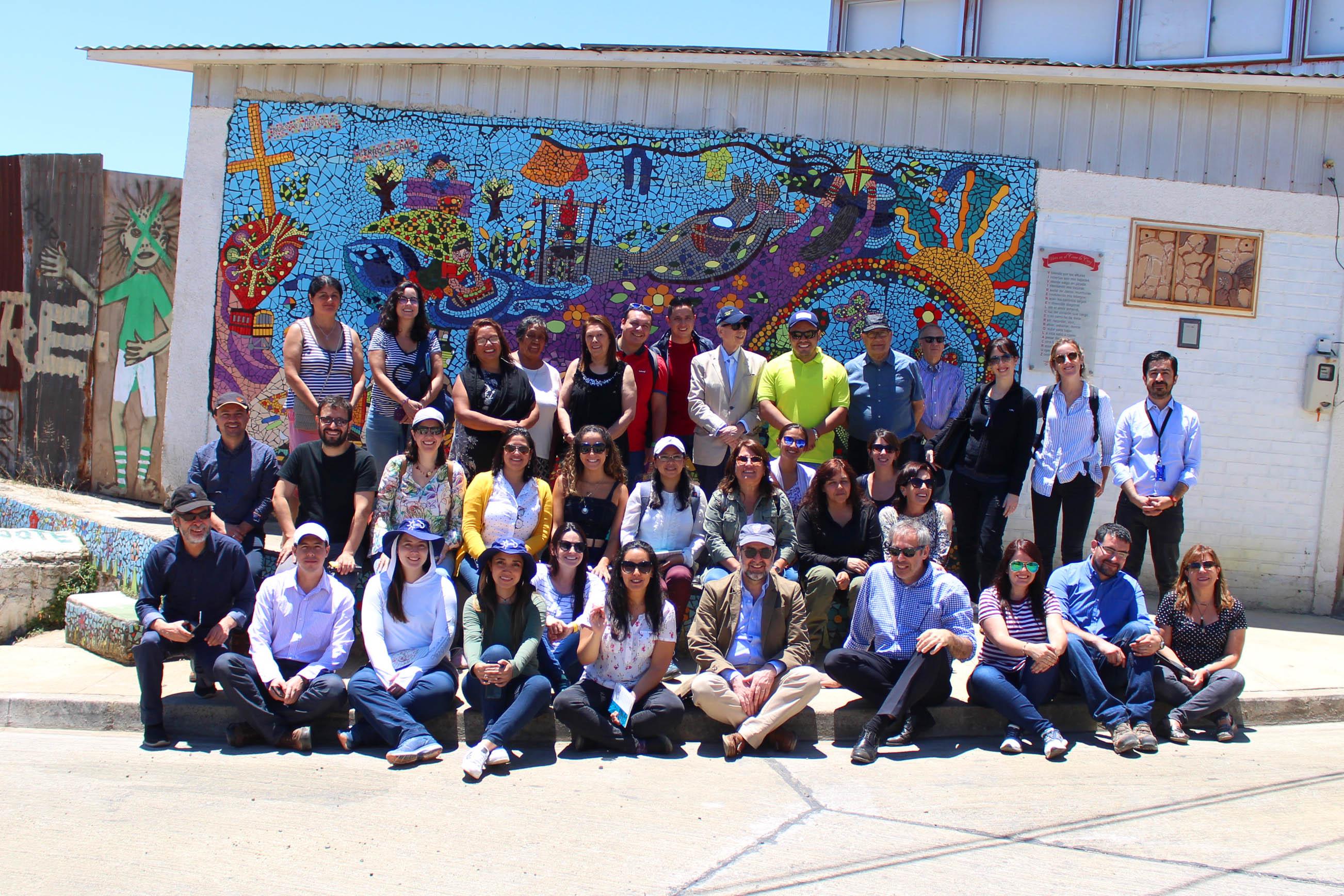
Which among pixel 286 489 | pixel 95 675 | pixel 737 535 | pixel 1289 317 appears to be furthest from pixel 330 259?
pixel 1289 317

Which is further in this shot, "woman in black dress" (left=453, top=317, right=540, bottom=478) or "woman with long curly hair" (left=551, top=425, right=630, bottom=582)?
"woman in black dress" (left=453, top=317, right=540, bottom=478)

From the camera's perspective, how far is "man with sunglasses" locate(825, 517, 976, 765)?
6113mm

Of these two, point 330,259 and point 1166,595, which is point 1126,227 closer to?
point 1166,595

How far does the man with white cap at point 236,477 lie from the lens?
278 inches

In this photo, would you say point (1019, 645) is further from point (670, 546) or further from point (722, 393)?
point (722, 393)

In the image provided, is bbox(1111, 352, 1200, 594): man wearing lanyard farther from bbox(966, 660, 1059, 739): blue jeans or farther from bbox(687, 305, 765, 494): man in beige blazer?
bbox(687, 305, 765, 494): man in beige blazer

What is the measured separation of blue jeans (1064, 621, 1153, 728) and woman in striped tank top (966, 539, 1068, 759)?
11 cm

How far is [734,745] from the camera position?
231 inches

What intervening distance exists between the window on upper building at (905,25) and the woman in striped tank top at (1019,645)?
42.3 feet

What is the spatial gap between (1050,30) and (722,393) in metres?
11.6

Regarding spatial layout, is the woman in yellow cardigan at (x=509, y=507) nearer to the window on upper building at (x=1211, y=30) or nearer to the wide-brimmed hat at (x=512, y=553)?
the wide-brimmed hat at (x=512, y=553)

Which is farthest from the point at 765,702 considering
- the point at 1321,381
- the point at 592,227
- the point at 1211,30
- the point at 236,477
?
the point at 1211,30

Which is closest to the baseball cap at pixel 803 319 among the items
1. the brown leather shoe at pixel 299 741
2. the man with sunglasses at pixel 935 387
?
the man with sunglasses at pixel 935 387

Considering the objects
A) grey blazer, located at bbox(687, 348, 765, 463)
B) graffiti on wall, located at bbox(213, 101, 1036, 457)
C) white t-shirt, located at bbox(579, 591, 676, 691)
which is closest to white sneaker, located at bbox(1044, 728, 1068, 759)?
white t-shirt, located at bbox(579, 591, 676, 691)
